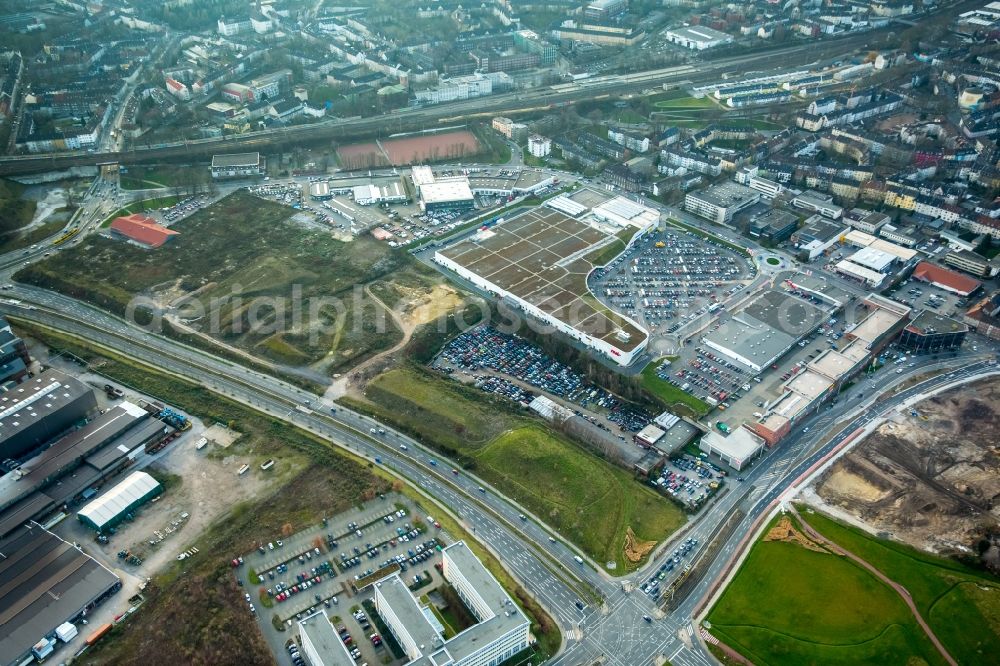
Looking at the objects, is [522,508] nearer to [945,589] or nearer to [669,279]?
[945,589]

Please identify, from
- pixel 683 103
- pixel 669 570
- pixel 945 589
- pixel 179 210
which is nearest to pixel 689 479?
pixel 669 570

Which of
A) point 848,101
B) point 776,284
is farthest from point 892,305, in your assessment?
point 848,101

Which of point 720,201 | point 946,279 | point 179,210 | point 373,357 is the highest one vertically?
point 179,210

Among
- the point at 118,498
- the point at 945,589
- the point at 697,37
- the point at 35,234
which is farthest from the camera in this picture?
the point at 697,37

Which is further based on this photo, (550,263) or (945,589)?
(550,263)

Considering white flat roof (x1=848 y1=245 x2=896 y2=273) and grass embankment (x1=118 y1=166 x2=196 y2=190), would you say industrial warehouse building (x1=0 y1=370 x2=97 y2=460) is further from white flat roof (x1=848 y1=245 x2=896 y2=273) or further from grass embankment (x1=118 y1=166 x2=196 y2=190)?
white flat roof (x1=848 y1=245 x2=896 y2=273)

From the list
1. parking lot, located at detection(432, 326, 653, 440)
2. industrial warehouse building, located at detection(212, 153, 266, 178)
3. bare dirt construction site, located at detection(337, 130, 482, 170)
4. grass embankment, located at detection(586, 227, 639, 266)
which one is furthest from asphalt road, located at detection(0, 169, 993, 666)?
bare dirt construction site, located at detection(337, 130, 482, 170)

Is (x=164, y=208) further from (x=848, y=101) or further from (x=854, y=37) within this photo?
(x=854, y=37)
